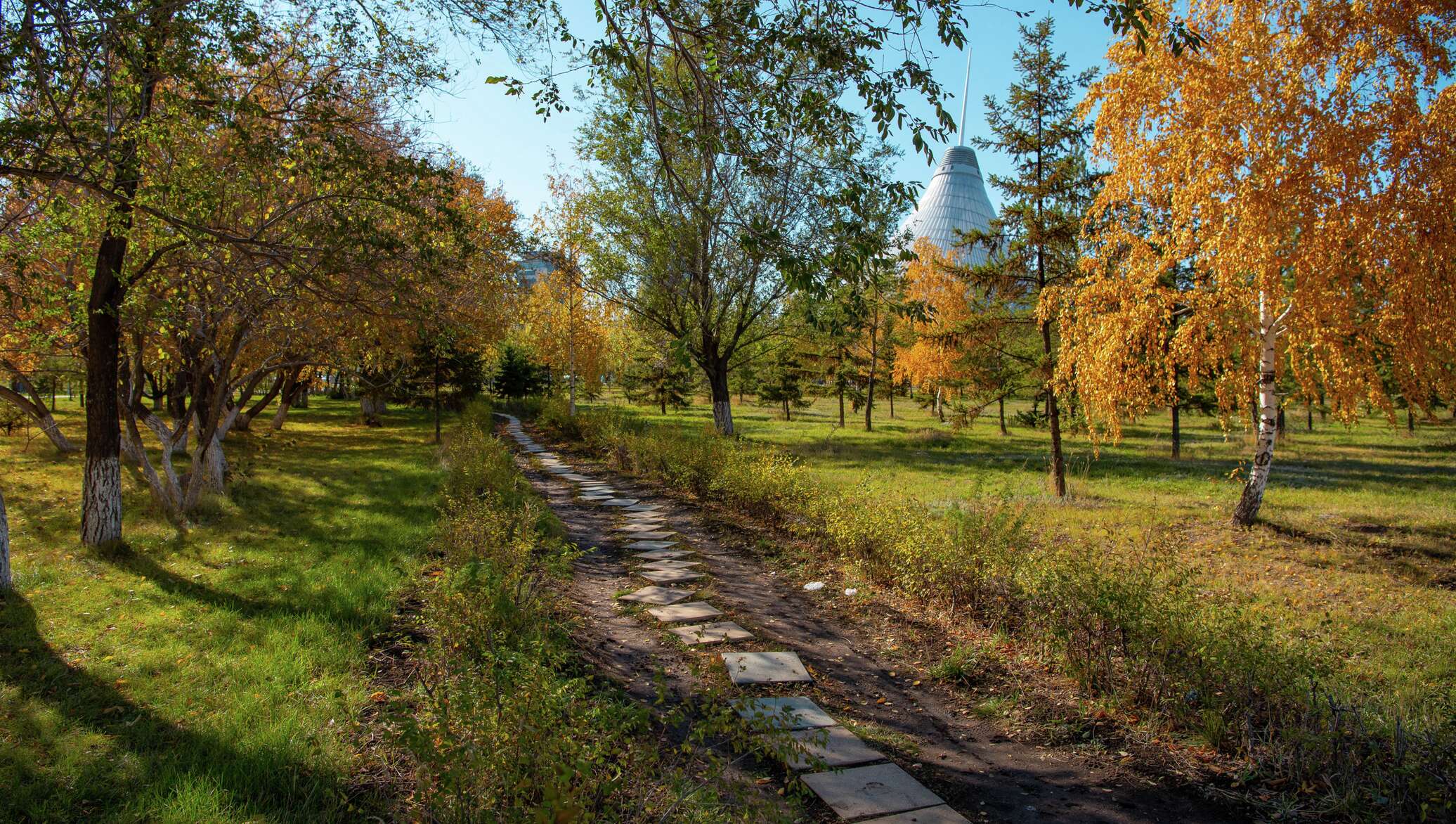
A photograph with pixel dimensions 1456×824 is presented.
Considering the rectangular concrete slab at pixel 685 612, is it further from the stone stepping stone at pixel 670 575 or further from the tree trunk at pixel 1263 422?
the tree trunk at pixel 1263 422

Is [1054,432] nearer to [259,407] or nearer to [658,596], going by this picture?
[658,596]

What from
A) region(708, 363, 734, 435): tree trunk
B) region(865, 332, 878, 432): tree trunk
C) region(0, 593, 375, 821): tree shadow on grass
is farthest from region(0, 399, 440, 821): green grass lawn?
region(865, 332, 878, 432): tree trunk

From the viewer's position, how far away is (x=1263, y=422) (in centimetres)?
898

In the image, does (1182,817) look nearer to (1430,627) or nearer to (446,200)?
(1430,627)

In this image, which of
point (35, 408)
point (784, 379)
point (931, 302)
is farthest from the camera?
point (784, 379)

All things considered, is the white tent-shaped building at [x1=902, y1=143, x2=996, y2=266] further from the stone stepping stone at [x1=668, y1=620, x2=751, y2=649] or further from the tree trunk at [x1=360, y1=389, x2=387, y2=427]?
the stone stepping stone at [x1=668, y1=620, x2=751, y2=649]

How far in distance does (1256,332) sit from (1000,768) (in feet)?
27.1

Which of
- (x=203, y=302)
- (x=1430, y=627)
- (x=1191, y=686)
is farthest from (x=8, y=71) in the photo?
(x=1430, y=627)

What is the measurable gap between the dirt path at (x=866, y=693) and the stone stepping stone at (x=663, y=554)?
16 cm

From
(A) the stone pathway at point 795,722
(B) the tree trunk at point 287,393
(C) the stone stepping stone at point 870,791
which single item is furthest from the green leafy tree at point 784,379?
(C) the stone stepping stone at point 870,791

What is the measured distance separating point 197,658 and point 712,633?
3.30 metres

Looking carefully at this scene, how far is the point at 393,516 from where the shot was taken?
9398 mm

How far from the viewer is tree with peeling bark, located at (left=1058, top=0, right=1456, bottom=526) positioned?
23.4 ft

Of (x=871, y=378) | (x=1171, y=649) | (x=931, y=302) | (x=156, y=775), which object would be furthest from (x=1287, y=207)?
(x=871, y=378)
